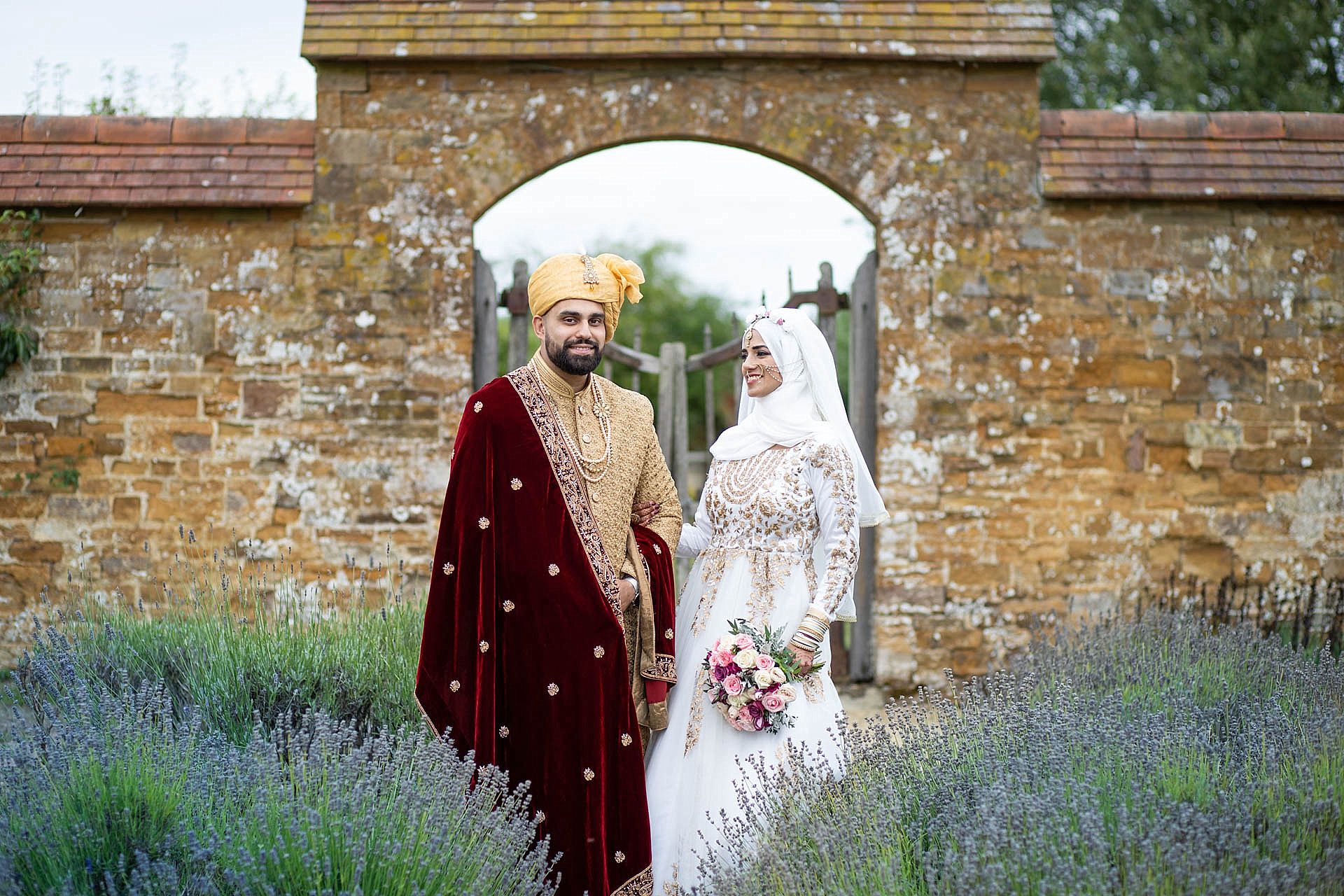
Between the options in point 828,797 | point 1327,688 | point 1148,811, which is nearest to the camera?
point 1148,811

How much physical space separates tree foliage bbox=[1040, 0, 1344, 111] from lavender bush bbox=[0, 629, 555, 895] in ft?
42.4

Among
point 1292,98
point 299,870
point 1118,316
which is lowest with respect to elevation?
point 299,870

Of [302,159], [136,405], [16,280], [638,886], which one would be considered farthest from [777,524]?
[16,280]

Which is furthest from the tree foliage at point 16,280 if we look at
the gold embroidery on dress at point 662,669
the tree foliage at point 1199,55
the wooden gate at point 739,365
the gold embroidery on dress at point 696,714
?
the tree foliage at point 1199,55

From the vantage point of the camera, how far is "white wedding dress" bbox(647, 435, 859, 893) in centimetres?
337

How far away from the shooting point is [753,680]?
129 inches

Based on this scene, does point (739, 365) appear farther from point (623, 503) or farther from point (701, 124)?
point (623, 503)

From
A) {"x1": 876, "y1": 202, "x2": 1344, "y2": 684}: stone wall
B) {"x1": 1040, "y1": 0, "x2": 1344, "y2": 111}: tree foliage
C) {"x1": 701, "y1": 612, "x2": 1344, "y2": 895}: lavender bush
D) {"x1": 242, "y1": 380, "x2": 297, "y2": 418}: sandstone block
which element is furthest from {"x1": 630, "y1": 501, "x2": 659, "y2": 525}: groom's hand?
{"x1": 1040, "y1": 0, "x2": 1344, "y2": 111}: tree foliage

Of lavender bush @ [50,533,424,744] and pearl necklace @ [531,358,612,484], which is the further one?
lavender bush @ [50,533,424,744]

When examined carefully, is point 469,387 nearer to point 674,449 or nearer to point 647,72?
point 674,449

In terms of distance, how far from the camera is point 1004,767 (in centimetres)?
302

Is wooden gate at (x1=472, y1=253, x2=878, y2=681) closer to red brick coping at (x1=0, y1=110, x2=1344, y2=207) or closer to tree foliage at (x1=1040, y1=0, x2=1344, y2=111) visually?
red brick coping at (x1=0, y1=110, x2=1344, y2=207)

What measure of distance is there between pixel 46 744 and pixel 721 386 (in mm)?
14091

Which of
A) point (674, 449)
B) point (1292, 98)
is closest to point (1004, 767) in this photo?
point (674, 449)
